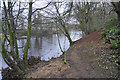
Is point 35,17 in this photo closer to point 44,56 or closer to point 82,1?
point 44,56

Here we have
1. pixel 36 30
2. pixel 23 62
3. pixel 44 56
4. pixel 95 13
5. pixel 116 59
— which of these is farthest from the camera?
pixel 95 13

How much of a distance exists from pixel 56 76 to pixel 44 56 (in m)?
5.70

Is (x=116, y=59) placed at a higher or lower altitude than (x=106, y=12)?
lower

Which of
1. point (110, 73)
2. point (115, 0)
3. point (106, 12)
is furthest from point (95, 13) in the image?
point (110, 73)

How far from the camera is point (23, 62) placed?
6.00 metres

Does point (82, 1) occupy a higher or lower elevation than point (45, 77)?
higher

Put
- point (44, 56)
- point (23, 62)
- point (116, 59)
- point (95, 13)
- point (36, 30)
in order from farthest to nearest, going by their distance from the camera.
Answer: point (95, 13) → point (44, 56) → point (36, 30) → point (23, 62) → point (116, 59)

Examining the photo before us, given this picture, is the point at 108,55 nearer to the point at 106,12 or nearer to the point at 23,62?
the point at 23,62

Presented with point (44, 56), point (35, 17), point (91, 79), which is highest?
point (35, 17)

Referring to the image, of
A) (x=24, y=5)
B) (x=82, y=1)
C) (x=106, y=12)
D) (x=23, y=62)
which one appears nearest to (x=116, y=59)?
(x=23, y=62)

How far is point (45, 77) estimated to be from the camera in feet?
14.4

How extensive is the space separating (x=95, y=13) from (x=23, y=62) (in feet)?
29.5

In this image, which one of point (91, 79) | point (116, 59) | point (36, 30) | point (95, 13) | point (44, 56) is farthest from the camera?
point (95, 13)

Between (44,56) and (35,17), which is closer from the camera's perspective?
(35,17)
